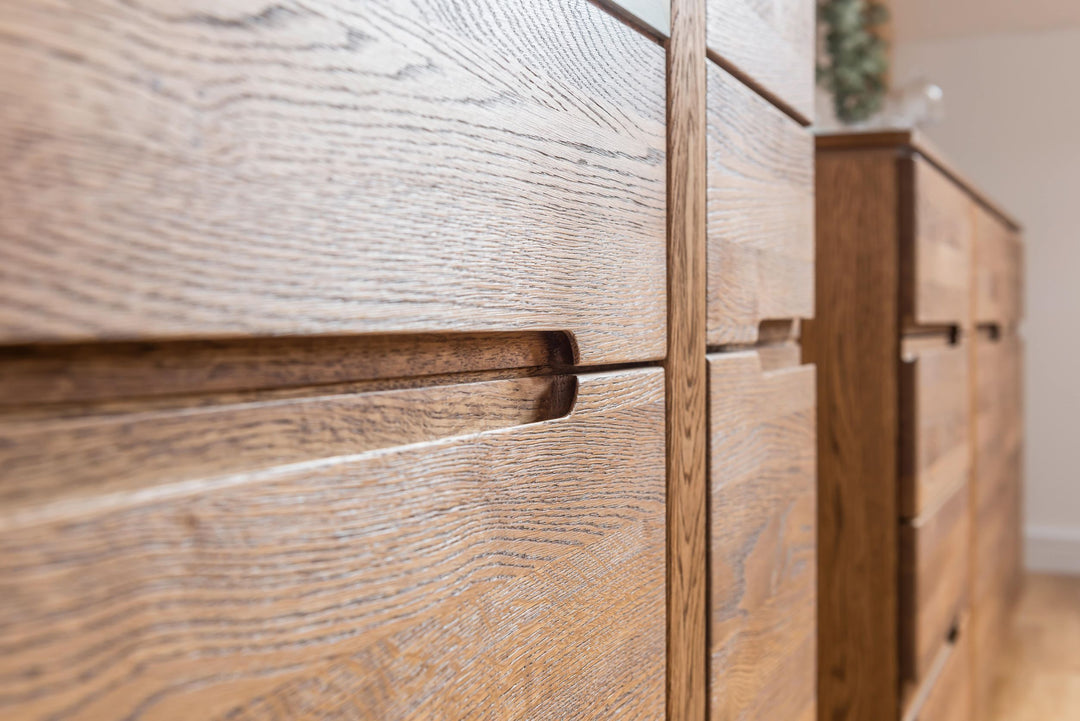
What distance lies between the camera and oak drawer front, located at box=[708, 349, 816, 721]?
73 centimetres

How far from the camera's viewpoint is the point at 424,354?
17.1 inches

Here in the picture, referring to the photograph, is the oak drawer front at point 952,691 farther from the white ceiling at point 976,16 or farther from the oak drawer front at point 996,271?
the white ceiling at point 976,16

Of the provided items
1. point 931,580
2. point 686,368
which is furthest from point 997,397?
point 686,368

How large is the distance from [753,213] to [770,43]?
0.16 metres

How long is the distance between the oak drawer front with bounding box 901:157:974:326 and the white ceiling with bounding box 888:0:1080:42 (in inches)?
83.7

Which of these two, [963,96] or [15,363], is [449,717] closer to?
[15,363]

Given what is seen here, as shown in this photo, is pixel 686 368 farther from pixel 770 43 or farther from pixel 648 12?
pixel 770 43

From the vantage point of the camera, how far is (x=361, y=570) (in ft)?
1.24

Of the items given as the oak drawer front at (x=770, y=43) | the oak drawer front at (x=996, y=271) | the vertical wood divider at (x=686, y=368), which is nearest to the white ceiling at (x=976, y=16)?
the oak drawer front at (x=996, y=271)

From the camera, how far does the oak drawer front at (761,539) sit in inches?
28.7

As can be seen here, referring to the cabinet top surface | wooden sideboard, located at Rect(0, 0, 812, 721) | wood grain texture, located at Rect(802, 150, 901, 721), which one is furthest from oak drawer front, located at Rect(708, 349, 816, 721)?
the cabinet top surface

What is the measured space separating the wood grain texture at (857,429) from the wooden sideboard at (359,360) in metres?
0.68

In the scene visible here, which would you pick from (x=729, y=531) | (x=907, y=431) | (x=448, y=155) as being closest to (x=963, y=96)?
(x=907, y=431)

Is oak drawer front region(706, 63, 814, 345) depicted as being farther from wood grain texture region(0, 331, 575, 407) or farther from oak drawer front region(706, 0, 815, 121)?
wood grain texture region(0, 331, 575, 407)
